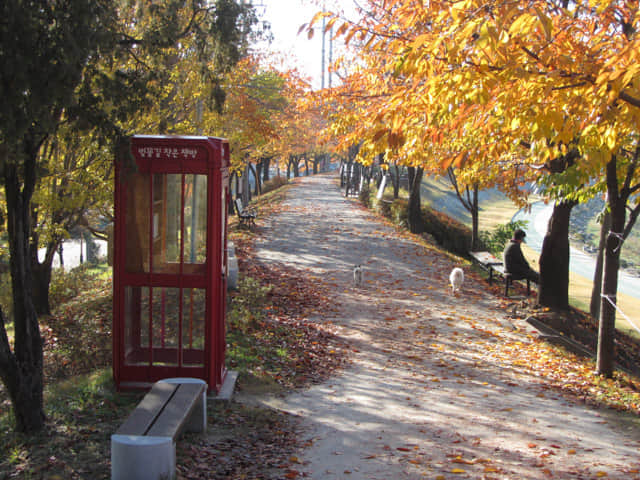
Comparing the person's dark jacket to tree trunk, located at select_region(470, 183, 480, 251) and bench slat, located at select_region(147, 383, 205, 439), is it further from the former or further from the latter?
bench slat, located at select_region(147, 383, 205, 439)

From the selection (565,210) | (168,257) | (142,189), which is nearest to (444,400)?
(168,257)

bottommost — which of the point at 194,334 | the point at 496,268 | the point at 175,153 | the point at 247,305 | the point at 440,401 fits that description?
the point at 440,401

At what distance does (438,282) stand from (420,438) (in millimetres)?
8943

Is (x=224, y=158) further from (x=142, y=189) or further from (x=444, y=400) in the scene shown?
(x=444, y=400)

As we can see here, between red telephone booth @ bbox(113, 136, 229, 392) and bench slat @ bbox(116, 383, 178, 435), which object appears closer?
bench slat @ bbox(116, 383, 178, 435)

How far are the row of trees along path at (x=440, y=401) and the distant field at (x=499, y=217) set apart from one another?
948 cm

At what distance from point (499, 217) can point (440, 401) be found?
160 ft

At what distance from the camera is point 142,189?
5949 mm

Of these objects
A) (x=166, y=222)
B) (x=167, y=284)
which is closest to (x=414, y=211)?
(x=166, y=222)

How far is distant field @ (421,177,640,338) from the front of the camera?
2334cm

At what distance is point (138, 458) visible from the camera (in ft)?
12.8

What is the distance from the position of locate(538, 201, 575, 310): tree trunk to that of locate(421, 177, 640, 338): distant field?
24.2ft

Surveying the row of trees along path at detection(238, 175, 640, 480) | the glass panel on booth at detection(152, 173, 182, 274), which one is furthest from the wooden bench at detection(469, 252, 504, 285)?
the glass panel on booth at detection(152, 173, 182, 274)

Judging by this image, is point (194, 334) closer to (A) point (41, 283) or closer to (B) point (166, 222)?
(B) point (166, 222)
